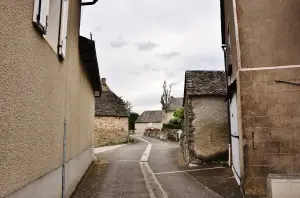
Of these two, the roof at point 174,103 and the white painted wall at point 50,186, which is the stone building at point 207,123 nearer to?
the white painted wall at point 50,186

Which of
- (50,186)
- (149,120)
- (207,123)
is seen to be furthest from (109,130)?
(149,120)

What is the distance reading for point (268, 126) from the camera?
22.4 ft

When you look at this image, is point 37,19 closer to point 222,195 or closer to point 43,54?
point 43,54

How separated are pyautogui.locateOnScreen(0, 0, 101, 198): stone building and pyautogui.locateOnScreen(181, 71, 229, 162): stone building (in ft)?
27.4

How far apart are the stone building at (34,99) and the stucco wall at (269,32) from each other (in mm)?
4667

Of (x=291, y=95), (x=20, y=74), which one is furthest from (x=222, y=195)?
(x=20, y=74)

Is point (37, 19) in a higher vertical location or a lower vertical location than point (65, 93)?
higher

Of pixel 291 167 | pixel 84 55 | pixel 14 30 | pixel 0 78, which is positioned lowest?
pixel 291 167

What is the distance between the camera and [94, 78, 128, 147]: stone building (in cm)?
2903

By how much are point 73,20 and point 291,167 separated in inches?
262

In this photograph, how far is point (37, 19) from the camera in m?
4.08

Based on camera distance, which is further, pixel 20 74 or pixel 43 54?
pixel 43 54

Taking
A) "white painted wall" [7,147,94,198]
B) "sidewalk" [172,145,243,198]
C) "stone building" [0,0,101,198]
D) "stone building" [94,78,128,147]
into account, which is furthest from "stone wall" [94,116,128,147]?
"stone building" [0,0,101,198]

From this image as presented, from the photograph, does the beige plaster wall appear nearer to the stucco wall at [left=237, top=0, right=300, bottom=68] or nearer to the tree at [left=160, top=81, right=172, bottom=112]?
the stucco wall at [left=237, top=0, right=300, bottom=68]
